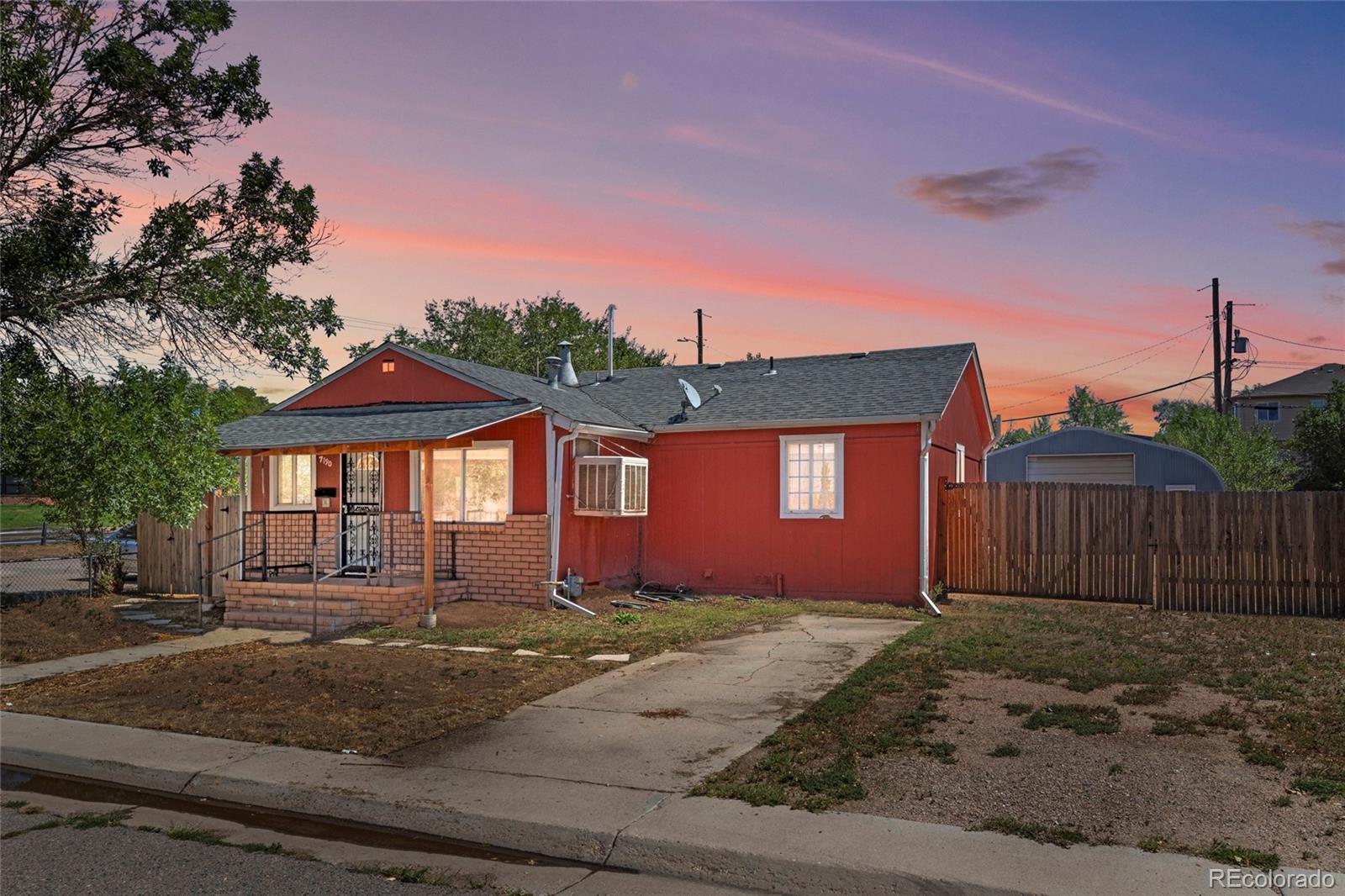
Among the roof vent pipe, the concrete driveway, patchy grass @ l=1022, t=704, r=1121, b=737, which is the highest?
the roof vent pipe

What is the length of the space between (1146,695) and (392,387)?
42.9 feet

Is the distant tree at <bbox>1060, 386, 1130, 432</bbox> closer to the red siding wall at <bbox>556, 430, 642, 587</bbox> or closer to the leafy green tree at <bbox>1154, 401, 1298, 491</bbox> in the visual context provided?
the leafy green tree at <bbox>1154, 401, 1298, 491</bbox>

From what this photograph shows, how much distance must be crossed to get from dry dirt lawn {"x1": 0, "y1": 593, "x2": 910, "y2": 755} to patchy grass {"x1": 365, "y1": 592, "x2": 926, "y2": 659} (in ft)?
0.12

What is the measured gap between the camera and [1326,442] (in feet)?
116

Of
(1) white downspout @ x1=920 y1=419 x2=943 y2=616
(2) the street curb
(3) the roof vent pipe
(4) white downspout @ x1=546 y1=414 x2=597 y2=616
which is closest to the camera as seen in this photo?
(2) the street curb

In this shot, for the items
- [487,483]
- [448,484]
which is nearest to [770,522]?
[487,483]

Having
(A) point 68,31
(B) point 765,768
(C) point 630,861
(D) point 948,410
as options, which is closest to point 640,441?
(D) point 948,410

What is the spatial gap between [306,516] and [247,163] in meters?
6.51

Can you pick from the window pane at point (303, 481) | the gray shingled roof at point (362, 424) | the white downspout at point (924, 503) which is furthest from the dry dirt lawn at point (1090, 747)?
the window pane at point (303, 481)

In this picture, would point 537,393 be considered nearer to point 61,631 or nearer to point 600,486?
point 600,486

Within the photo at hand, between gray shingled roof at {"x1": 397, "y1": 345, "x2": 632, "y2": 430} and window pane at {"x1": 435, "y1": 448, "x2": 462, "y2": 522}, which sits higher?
gray shingled roof at {"x1": 397, "y1": 345, "x2": 632, "y2": 430}

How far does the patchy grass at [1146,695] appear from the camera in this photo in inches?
328

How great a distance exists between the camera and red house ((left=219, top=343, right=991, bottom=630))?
15.1m

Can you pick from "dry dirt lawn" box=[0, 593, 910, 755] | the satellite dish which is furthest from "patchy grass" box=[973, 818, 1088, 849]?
the satellite dish
